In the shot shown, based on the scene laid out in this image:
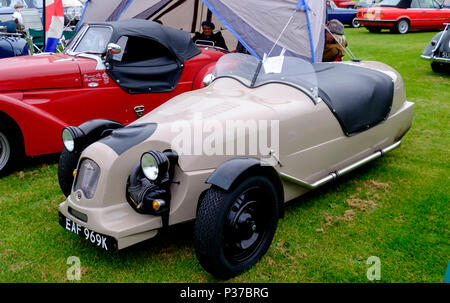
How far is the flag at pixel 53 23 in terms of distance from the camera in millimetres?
7496

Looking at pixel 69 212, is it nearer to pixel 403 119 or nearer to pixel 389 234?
pixel 389 234

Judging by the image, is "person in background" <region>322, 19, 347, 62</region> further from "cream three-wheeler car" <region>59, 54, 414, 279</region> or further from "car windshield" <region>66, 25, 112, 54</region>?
"car windshield" <region>66, 25, 112, 54</region>

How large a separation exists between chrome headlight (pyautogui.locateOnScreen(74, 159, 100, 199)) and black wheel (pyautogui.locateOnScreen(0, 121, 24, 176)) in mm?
2031

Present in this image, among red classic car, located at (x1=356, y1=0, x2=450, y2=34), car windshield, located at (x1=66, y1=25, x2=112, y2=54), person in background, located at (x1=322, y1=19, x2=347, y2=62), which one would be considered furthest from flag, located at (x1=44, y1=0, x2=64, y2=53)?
red classic car, located at (x1=356, y1=0, x2=450, y2=34)

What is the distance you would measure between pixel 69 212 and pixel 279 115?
70.5 inches

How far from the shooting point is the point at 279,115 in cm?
329

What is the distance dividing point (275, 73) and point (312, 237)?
1547 mm

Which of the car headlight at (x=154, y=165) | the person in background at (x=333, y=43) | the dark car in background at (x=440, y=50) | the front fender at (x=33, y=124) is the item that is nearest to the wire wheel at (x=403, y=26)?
the dark car in background at (x=440, y=50)

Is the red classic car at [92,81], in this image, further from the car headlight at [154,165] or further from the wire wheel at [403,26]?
the wire wheel at [403,26]

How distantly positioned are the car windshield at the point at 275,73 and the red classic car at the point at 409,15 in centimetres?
1328

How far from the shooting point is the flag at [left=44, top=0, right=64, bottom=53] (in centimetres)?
750

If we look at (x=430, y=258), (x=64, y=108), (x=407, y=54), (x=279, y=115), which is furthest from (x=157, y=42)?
(x=407, y=54)

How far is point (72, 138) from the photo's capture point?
321 centimetres

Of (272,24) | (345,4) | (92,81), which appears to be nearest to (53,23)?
(92,81)
